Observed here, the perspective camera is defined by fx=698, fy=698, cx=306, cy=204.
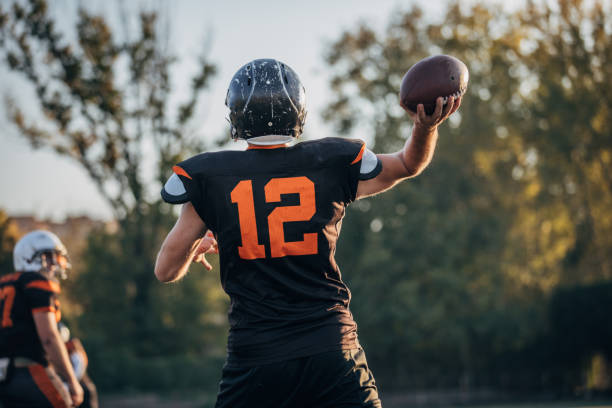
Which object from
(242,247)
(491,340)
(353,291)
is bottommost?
(491,340)

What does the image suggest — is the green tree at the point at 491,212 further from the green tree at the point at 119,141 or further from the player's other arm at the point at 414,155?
the player's other arm at the point at 414,155

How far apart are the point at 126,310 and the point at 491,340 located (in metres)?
13.8

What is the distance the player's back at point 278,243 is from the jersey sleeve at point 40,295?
3.12 metres

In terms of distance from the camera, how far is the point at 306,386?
271cm

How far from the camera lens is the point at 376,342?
26859 millimetres

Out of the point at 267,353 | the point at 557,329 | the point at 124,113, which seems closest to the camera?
the point at 267,353

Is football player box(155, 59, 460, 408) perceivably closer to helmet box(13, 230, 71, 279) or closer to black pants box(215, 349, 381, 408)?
black pants box(215, 349, 381, 408)

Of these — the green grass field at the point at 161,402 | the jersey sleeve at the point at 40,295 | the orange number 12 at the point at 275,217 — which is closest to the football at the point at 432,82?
the orange number 12 at the point at 275,217

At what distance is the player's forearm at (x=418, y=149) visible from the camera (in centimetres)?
304

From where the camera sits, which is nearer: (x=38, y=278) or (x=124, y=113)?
(x=38, y=278)

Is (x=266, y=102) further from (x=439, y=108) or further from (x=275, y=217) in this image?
(x=439, y=108)

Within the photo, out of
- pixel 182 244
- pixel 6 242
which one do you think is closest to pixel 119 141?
pixel 6 242

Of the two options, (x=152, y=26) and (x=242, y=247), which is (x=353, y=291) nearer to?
(x=152, y=26)

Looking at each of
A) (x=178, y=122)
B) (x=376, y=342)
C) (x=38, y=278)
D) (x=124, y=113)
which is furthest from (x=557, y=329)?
(x=38, y=278)
